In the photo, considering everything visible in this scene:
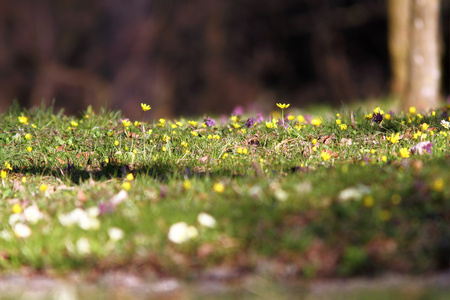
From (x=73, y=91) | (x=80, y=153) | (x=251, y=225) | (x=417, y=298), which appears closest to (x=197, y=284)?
(x=251, y=225)

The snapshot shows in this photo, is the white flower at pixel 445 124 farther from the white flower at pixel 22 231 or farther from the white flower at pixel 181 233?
the white flower at pixel 22 231

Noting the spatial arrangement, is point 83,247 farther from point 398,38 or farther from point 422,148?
point 398,38

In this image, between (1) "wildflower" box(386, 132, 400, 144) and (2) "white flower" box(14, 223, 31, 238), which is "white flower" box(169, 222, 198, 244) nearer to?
(2) "white flower" box(14, 223, 31, 238)

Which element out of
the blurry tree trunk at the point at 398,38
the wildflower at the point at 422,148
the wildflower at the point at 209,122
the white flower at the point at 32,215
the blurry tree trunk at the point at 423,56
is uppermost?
the blurry tree trunk at the point at 398,38

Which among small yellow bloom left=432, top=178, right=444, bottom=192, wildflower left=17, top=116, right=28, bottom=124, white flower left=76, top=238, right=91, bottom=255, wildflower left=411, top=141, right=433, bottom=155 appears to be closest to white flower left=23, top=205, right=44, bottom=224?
white flower left=76, top=238, right=91, bottom=255

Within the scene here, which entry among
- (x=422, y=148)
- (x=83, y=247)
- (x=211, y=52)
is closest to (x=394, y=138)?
(x=422, y=148)

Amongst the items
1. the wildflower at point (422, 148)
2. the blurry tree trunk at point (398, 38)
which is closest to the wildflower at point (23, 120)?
the wildflower at point (422, 148)

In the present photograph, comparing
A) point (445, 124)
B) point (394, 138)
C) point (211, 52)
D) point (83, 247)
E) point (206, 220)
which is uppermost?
point (211, 52)
